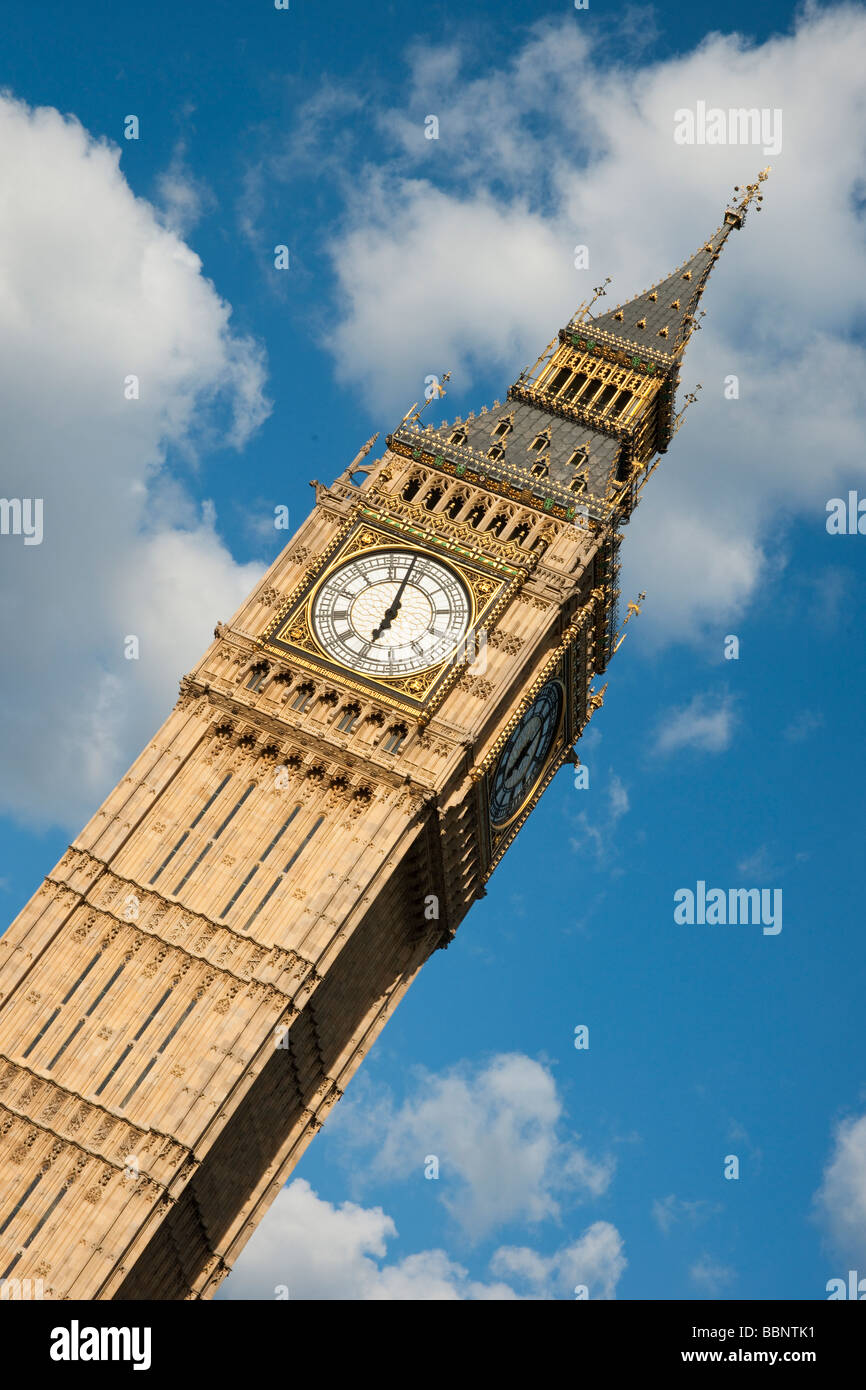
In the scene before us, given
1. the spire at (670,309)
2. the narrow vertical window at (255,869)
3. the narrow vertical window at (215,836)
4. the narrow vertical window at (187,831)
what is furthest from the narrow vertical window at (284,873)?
the spire at (670,309)

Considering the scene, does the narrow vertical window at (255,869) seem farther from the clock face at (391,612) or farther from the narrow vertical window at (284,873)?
the clock face at (391,612)

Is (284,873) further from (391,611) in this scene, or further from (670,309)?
(670,309)

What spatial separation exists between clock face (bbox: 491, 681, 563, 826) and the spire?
3070cm

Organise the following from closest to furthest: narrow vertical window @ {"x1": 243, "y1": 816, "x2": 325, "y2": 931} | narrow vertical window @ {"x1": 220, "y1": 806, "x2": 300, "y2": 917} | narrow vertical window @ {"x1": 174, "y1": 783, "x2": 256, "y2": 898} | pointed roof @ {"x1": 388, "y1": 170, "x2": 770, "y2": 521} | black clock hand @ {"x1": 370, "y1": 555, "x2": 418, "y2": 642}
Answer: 1. narrow vertical window @ {"x1": 243, "y1": 816, "x2": 325, "y2": 931}
2. narrow vertical window @ {"x1": 220, "y1": 806, "x2": 300, "y2": 917}
3. narrow vertical window @ {"x1": 174, "y1": 783, "x2": 256, "y2": 898}
4. black clock hand @ {"x1": 370, "y1": 555, "x2": 418, "y2": 642}
5. pointed roof @ {"x1": 388, "y1": 170, "x2": 770, "y2": 521}

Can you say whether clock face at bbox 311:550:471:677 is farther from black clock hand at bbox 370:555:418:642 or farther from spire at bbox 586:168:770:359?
spire at bbox 586:168:770:359

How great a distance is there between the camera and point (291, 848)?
92125 mm

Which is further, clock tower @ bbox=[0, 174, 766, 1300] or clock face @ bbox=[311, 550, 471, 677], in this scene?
clock face @ bbox=[311, 550, 471, 677]

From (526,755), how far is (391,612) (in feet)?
38.5

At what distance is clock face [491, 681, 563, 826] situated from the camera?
10169cm

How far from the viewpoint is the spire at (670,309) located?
127125 millimetres

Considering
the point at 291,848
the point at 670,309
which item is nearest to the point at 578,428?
the point at 670,309

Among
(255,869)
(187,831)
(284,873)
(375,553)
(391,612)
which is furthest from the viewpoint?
(375,553)

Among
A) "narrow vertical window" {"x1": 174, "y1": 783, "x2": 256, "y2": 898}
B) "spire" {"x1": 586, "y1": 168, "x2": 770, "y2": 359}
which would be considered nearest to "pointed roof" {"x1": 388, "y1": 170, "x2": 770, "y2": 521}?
"spire" {"x1": 586, "y1": 168, "x2": 770, "y2": 359}
